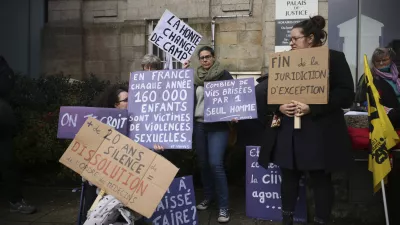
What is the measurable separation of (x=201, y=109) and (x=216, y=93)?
0.24m

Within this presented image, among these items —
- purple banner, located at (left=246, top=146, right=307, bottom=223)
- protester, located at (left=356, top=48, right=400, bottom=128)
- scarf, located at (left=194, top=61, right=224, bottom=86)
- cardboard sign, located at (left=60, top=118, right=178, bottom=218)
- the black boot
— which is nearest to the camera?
cardboard sign, located at (left=60, top=118, right=178, bottom=218)

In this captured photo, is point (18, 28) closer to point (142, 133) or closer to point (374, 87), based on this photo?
point (142, 133)

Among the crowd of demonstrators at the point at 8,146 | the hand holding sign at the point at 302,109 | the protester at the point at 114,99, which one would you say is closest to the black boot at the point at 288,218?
the hand holding sign at the point at 302,109

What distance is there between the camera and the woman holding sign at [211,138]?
398 cm

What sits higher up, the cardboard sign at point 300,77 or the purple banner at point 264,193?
the cardboard sign at point 300,77

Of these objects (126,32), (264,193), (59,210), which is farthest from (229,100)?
(126,32)

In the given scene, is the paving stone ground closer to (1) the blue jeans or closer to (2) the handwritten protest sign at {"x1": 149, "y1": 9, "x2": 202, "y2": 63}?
(1) the blue jeans

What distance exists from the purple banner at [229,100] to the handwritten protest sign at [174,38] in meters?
0.93

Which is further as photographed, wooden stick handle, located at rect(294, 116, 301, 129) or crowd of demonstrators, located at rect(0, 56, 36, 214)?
crowd of demonstrators, located at rect(0, 56, 36, 214)

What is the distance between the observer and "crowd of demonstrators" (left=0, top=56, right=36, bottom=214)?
4.16 metres

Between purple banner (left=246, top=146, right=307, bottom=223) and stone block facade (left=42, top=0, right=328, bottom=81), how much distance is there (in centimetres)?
392

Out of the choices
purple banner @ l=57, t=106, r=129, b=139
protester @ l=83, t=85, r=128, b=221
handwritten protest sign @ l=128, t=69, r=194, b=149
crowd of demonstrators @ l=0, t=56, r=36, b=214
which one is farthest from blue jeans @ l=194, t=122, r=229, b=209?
crowd of demonstrators @ l=0, t=56, r=36, b=214

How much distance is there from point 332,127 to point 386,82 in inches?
47.7

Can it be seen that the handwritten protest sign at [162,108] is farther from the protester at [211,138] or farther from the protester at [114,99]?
the protester at [211,138]
